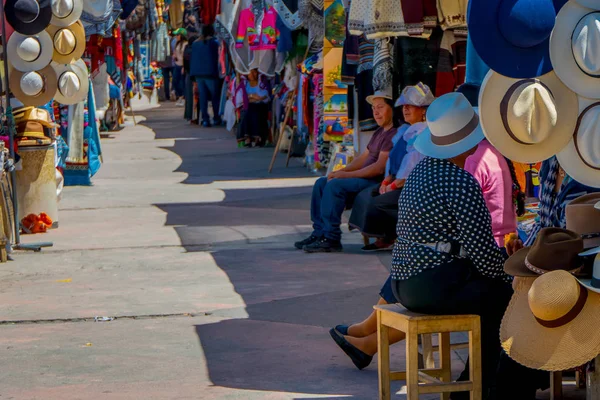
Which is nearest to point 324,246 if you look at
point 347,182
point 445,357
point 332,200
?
point 332,200

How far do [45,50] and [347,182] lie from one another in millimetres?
3221

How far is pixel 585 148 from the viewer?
13.9 feet

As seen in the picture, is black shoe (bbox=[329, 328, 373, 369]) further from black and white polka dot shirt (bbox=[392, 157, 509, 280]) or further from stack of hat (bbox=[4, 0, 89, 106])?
stack of hat (bbox=[4, 0, 89, 106])

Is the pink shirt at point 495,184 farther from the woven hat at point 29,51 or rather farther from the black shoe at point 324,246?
the woven hat at point 29,51

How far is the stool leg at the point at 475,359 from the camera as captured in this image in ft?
16.4

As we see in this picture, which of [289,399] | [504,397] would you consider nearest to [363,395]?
[289,399]

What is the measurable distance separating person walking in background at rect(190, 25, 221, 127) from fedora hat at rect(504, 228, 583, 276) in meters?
20.2

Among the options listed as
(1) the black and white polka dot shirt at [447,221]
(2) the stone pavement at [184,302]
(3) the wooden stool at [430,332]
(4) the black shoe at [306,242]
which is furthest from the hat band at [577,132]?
(4) the black shoe at [306,242]

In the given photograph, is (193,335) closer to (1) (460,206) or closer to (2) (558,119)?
(1) (460,206)

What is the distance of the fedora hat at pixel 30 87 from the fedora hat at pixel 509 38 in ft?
22.7

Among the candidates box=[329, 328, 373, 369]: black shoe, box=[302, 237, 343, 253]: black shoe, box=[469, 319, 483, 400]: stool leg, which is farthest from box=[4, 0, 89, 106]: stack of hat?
box=[469, 319, 483, 400]: stool leg

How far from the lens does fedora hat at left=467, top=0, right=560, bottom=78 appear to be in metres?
4.34

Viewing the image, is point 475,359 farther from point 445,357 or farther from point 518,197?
point 518,197

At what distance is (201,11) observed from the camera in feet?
77.9
